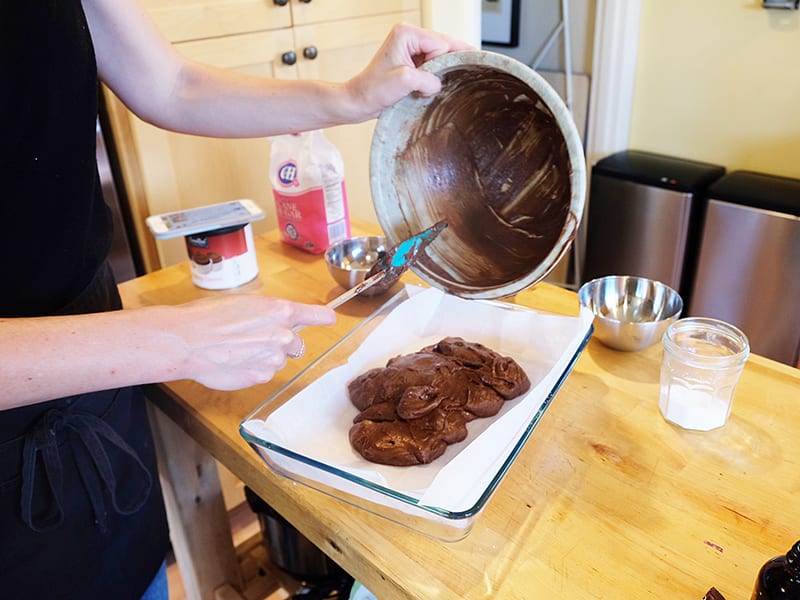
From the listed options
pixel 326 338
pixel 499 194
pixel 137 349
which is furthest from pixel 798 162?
pixel 137 349

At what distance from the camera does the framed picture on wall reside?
263 cm

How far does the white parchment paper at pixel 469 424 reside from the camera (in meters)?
0.65

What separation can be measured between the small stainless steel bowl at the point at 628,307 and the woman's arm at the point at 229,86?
1.28ft

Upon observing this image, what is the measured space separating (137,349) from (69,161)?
0.27 meters

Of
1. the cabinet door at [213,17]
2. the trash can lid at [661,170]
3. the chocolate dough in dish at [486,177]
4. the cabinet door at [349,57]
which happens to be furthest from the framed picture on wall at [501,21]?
the chocolate dough in dish at [486,177]

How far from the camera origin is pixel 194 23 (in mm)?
1479

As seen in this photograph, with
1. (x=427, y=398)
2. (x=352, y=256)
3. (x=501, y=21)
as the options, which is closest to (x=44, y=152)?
(x=427, y=398)

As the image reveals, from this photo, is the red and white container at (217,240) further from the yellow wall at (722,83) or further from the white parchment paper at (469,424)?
the yellow wall at (722,83)

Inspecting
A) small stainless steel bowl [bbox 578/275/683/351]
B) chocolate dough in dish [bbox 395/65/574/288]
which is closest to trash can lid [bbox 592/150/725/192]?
small stainless steel bowl [bbox 578/275/683/351]

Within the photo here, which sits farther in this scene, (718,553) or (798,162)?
(798,162)

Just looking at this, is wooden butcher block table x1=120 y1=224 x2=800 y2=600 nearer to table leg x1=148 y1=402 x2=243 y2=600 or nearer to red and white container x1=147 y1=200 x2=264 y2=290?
table leg x1=148 y1=402 x2=243 y2=600

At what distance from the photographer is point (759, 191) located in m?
2.01

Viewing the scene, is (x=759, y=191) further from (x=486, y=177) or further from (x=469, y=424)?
(x=469, y=424)

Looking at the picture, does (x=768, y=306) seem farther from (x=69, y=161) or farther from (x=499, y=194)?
(x=69, y=161)
